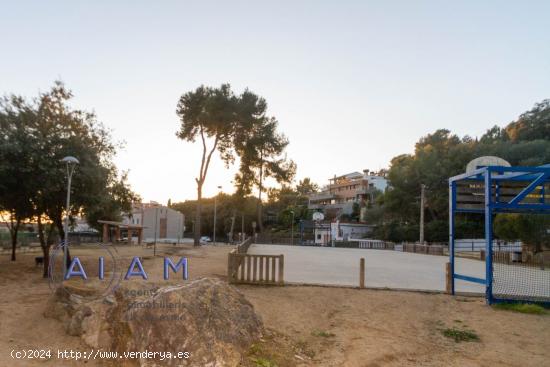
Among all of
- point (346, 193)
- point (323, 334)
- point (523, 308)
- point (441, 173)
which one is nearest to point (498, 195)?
point (523, 308)

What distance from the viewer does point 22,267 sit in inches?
567

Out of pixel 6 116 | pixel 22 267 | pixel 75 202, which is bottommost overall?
pixel 22 267

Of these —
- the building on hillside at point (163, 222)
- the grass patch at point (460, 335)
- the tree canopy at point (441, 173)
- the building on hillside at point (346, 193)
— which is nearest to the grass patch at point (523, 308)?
the grass patch at point (460, 335)

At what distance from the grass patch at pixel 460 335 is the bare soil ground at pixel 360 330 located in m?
0.11

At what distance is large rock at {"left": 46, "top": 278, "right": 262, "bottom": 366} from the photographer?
4594 millimetres

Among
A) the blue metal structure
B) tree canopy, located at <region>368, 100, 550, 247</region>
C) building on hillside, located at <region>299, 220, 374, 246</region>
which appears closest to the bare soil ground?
the blue metal structure

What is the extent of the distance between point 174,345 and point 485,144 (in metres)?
51.2

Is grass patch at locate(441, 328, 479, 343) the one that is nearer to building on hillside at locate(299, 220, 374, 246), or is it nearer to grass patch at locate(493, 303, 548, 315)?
grass patch at locate(493, 303, 548, 315)

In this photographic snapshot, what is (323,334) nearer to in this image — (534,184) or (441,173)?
(534,184)

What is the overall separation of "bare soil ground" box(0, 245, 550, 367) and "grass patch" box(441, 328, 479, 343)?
11 cm

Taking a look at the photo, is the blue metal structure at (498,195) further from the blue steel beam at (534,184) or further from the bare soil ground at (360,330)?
the bare soil ground at (360,330)

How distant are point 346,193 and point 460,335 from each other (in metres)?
79.2

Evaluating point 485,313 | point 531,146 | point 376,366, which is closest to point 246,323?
point 376,366

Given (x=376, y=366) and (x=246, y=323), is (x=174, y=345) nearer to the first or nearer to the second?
(x=246, y=323)
